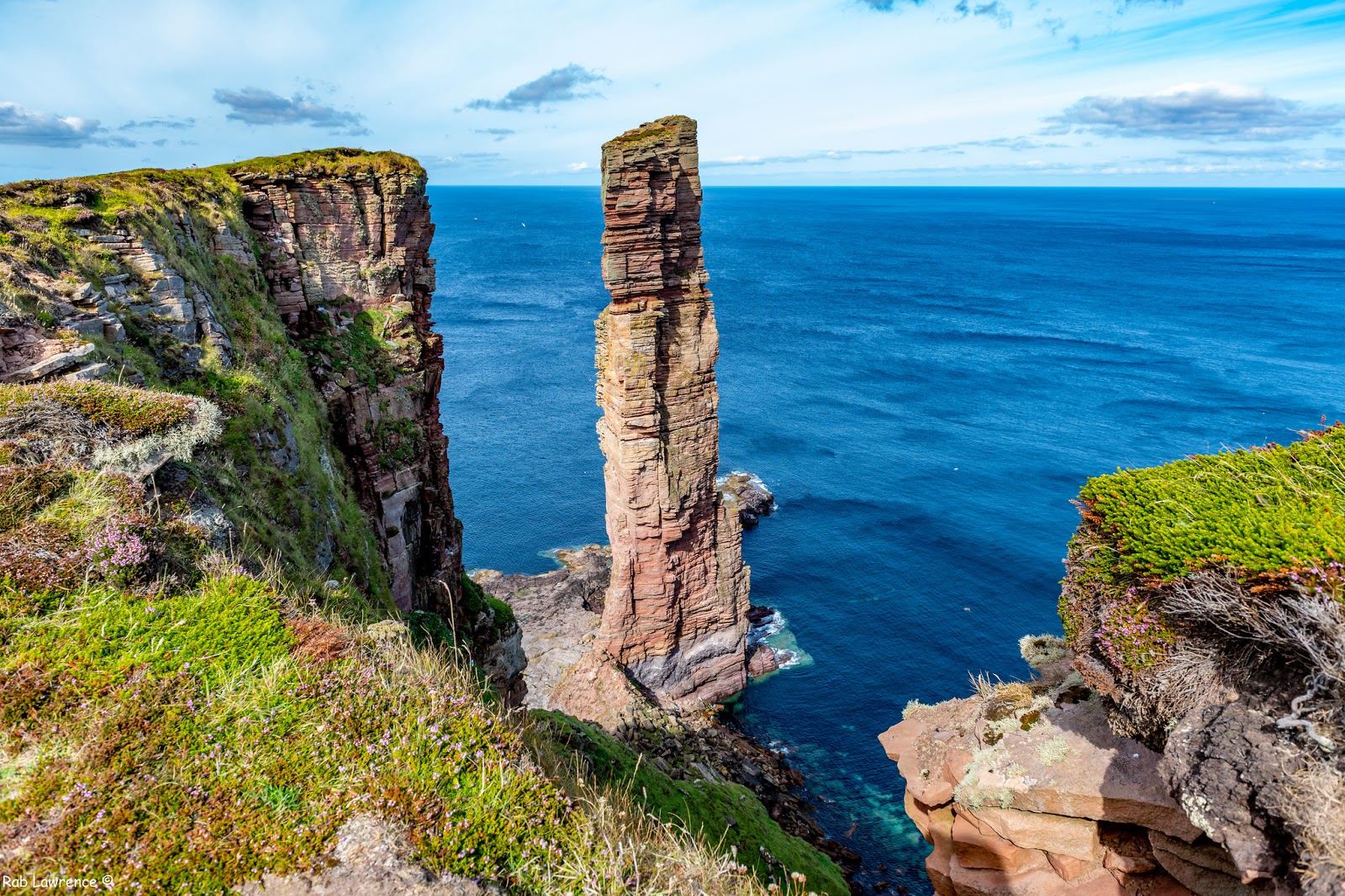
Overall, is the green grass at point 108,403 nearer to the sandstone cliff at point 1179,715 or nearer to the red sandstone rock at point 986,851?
the sandstone cliff at point 1179,715

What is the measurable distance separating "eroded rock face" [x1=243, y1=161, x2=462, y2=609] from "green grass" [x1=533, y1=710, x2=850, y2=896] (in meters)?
10.4

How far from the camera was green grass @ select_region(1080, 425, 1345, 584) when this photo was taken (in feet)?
38.2

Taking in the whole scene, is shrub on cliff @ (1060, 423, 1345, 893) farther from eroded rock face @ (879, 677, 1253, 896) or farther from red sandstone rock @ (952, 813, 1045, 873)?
red sandstone rock @ (952, 813, 1045, 873)

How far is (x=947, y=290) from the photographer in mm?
173875

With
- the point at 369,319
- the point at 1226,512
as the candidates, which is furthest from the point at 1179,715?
the point at 369,319

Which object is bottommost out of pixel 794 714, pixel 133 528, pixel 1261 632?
pixel 794 714

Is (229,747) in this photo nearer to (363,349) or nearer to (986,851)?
(986,851)

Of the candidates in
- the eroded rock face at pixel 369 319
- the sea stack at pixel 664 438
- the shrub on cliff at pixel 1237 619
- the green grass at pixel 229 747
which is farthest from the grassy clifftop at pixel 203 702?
the sea stack at pixel 664 438

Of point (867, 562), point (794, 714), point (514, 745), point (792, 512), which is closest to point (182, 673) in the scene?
point (514, 745)

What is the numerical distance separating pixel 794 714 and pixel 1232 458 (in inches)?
1513

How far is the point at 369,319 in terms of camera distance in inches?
1193

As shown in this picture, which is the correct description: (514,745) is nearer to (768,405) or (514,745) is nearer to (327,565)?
(327,565)

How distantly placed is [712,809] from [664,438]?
21379mm

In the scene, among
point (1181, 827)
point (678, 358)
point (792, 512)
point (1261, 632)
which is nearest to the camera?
point (1261, 632)
